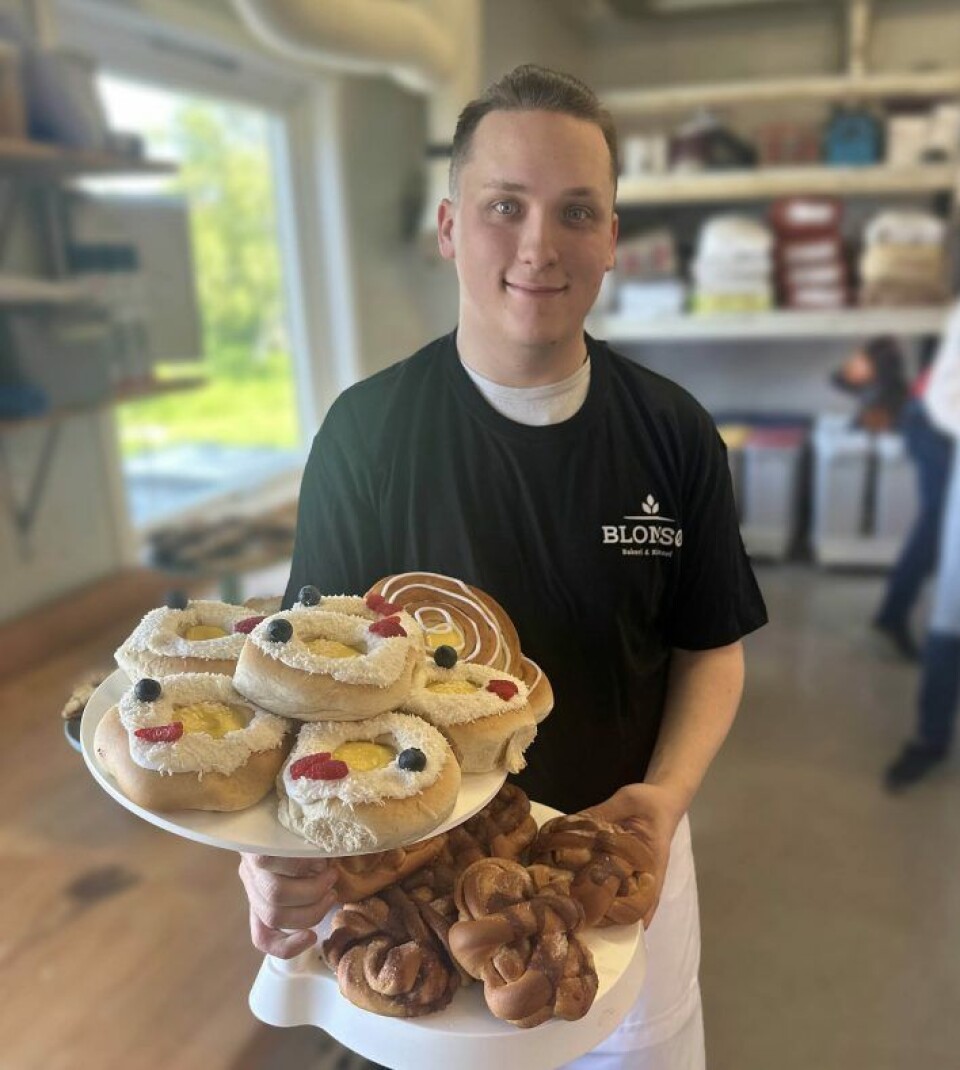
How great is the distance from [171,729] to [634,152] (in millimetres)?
2295

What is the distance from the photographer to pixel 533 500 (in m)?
0.69

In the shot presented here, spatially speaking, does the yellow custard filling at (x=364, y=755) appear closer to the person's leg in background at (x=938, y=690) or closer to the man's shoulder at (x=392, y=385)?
the man's shoulder at (x=392, y=385)

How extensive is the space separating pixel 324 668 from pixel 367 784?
0.07m

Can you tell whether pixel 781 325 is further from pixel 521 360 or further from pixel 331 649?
pixel 331 649

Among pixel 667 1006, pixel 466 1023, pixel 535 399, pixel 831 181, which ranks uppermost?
pixel 831 181

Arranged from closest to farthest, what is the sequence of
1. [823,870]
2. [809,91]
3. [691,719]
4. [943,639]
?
[691,719] → [823,870] → [943,639] → [809,91]

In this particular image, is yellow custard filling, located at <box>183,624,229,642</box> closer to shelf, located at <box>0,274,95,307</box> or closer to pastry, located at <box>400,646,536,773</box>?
pastry, located at <box>400,646,536,773</box>

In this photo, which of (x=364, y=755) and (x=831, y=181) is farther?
(x=831, y=181)

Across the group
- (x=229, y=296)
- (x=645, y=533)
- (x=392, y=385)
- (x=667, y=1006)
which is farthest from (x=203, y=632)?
(x=229, y=296)

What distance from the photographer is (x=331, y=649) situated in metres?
0.58

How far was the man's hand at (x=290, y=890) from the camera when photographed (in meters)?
0.58

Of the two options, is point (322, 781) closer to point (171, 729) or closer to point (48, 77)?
point (171, 729)

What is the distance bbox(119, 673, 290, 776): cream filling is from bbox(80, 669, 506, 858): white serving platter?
0.10 feet

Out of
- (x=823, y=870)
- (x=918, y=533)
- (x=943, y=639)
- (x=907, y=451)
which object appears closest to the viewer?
(x=823, y=870)
